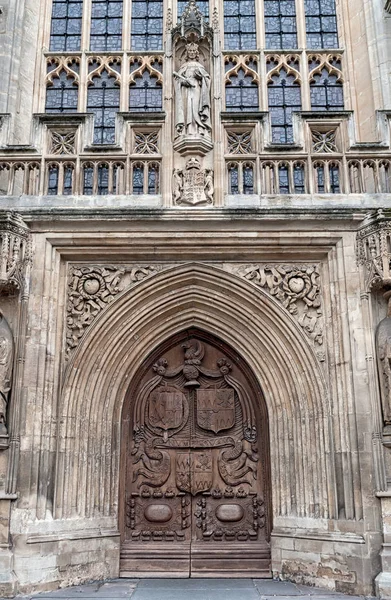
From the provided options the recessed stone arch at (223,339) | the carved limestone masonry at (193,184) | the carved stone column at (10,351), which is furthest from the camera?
the carved limestone masonry at (193,184)

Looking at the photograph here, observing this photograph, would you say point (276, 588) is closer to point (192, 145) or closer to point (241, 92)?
point (192, 145)

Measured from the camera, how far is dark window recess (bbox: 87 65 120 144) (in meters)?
10.1

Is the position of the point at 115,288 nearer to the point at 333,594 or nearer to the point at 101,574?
the point at 101,574

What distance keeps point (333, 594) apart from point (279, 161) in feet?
18.8

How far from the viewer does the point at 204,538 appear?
8.51m

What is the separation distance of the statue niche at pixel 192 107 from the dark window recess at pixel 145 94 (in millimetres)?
857

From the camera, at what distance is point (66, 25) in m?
10.9

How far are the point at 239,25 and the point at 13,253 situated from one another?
594cm

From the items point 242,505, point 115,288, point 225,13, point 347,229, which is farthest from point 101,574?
point 225,13

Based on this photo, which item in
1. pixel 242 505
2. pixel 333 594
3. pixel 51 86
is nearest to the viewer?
pixel 333 594

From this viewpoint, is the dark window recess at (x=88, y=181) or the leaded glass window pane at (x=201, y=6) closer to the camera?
the dark window recess at (x=88, y=181)

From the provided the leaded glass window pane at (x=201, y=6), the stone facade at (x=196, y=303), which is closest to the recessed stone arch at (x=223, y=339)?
the stone facade at (x=196, y=303)

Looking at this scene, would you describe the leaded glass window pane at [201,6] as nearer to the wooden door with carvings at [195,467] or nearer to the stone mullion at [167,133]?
the stone mullion at [167,133]

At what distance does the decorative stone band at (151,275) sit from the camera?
8.48m
